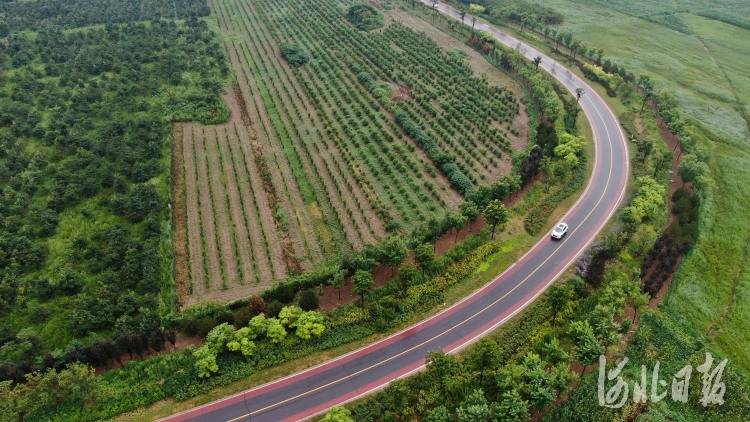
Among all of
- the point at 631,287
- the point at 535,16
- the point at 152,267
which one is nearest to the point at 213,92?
the point at 152,267

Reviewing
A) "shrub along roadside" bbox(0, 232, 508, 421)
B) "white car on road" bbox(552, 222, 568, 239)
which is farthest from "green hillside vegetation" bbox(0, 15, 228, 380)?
"white car on road" bbox(552, 222, 568, 239)

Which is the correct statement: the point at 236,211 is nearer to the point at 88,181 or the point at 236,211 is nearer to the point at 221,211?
the point at 221,211

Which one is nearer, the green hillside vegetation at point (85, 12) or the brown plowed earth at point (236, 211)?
the brown plowed earth at point (236, 211)

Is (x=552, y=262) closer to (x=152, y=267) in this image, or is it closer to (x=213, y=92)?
(x=152, y=267)

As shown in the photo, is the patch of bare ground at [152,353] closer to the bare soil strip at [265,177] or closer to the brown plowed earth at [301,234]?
the bare soil strip at [265,177]

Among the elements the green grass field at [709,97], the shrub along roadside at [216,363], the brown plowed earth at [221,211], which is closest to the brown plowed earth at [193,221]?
the brown plowed earth at [221,211]

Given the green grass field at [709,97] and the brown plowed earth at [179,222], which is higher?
the green grass field at [709,97]
